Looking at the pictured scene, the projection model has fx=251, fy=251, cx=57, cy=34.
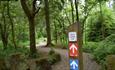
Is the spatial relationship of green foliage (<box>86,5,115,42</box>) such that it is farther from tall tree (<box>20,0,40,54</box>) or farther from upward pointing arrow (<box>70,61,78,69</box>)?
upward pointing arrow (<box>70,61,78,69</box>)

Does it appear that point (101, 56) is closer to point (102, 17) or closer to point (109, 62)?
point (109, 62)

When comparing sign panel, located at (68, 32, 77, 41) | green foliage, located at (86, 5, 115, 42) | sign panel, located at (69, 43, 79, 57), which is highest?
sign panel, located at (68, 32, 77, 41)

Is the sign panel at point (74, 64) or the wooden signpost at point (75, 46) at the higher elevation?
the wooden signpost at point (75, 46)

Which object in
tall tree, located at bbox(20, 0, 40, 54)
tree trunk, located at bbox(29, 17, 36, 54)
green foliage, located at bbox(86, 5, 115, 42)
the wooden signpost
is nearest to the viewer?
the wooden signpost

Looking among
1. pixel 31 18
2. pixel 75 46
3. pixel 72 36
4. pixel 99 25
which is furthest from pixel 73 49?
pixel 99 25

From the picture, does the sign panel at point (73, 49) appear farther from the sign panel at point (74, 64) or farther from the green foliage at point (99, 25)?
the green foliage at point (99, 25)

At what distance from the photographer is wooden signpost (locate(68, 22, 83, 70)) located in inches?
196

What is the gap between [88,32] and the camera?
1309 inches

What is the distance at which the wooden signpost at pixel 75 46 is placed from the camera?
4.97 metres

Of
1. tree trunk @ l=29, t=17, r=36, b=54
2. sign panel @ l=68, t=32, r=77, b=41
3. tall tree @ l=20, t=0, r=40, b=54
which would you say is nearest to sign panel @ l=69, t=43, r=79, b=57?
sign panel @ l=68, t=32, r=77, b=41

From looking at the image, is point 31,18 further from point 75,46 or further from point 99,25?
point 99,25

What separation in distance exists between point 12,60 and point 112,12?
1082 inches

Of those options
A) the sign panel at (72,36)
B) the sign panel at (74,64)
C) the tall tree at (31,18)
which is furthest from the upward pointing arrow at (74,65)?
the tall tree at (31,18)

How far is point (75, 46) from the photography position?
498 cm
